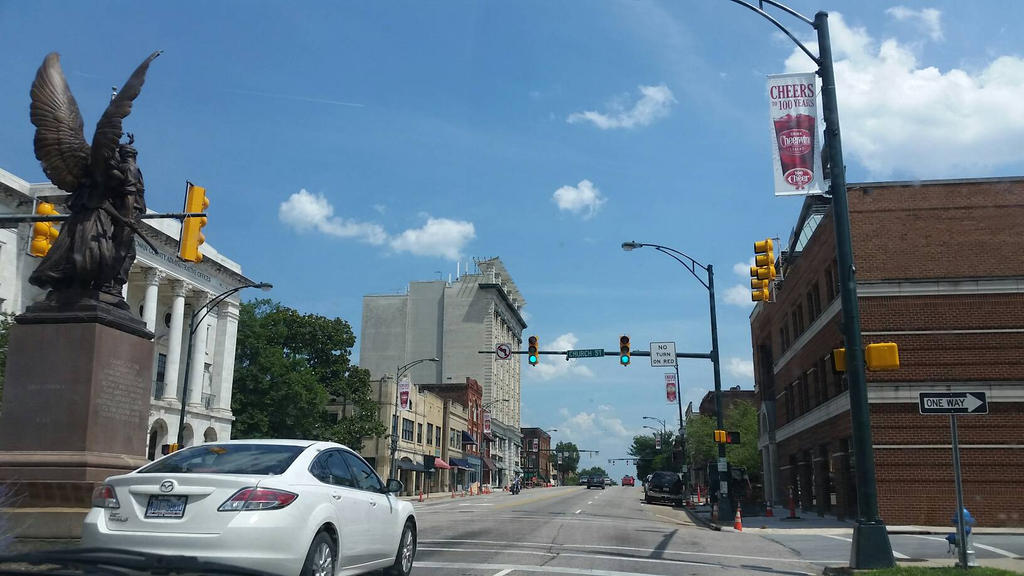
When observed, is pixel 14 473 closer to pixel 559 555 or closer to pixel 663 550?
pixel 559 555

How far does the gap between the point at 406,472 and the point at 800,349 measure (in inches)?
1630

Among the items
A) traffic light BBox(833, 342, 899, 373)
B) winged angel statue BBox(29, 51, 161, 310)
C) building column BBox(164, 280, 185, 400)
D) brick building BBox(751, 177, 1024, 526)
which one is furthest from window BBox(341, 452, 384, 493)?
building column BBox(164, 280, 185, 400)

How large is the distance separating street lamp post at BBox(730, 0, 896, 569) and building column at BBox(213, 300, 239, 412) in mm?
47079

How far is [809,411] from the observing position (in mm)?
34969

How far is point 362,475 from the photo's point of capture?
9570 millimetres

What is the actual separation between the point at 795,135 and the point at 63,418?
1320 cm

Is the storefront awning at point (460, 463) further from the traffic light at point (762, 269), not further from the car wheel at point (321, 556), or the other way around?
the car wheel at point (321, 556)

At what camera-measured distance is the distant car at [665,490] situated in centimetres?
4875

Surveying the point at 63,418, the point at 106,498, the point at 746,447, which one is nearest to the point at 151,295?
the point at 746,447

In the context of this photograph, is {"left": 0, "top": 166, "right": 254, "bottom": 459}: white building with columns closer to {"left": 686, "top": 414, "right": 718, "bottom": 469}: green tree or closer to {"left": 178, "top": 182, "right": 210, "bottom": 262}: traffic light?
{"left": 178, "top": 182, "right": 210, "bottom": 262}: traffic light

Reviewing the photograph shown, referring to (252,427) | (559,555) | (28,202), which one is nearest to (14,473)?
(559,555)

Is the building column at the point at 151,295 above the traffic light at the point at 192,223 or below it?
above

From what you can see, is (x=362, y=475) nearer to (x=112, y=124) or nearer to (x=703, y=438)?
(x=112, y=124)

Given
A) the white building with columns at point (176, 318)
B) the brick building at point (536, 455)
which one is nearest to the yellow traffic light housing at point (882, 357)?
the white building with columns at point (176, 318)
